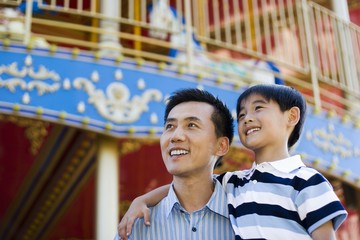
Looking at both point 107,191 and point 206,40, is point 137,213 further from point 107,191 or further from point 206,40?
point 206,40

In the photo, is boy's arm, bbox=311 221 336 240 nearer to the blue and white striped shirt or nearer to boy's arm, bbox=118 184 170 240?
the blue and white striped shirt

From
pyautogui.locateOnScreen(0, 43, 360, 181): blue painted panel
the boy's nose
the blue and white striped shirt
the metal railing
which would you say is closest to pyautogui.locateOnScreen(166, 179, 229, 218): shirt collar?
the blue and white striped shirt

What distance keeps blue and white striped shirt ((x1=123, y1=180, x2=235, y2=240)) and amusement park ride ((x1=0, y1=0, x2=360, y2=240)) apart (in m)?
1.96

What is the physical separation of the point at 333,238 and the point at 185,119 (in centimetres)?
58

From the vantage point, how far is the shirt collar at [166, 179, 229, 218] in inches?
66.3

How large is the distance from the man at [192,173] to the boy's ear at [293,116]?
0.66ft

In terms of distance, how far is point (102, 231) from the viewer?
3.67 metres

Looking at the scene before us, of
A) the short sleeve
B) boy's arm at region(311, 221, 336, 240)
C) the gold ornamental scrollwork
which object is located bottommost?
boy's arm at region(311, 221, 336, 240)

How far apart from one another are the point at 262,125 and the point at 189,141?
230 mm

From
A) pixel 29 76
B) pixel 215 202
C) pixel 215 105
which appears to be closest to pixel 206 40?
pixel 29 76

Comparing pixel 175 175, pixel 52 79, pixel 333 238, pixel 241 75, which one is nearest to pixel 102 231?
pixel 52 79

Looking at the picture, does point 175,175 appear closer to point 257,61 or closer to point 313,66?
point 313,66

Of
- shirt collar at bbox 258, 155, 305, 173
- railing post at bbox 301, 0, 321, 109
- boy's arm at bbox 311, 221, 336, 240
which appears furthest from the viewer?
railing post at bbox 301, 0, 321, 109

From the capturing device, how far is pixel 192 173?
172 centimetres
